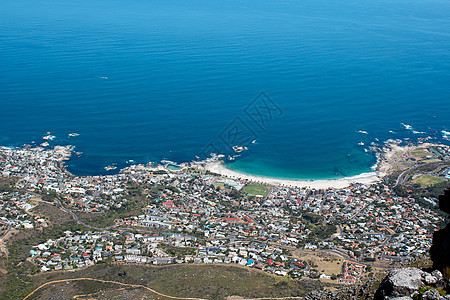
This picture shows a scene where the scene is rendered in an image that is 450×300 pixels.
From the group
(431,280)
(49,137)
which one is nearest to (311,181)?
(49,137)

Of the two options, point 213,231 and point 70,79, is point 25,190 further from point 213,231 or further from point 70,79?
point 70,79

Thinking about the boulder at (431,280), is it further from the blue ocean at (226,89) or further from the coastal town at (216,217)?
the blue ocean at (226,89)

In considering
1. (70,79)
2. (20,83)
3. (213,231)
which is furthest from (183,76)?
(213,231)

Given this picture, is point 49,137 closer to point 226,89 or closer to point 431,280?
point 226,89

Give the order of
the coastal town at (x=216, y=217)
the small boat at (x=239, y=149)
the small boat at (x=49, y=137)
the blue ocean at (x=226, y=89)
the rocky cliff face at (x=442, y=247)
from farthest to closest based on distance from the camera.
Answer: the small boat at (x=49, y=137), the blue ocean at (x=226, y=89), the small boat at (x=239, y=149), the coastal town at (x=216, y=217), the rocky cliff face at (x=442, y=247)

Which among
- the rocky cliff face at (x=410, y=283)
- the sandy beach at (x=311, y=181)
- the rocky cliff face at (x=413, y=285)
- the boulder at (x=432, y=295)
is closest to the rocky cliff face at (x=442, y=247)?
the rocky cliff face at (x=413, y=285)

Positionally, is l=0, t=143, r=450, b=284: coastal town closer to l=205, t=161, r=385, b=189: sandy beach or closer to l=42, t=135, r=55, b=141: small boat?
l=205, t=161, r=385, b=189: sandy beach
